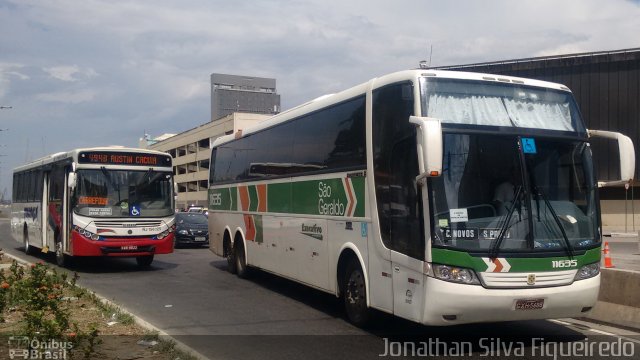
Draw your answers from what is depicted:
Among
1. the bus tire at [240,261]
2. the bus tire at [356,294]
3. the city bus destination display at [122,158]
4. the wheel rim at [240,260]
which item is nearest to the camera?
the bus tire at [356,294]

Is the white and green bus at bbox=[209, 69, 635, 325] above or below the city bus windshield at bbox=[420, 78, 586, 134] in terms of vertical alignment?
below

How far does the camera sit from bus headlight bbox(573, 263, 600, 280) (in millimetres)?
8000

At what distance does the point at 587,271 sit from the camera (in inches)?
319

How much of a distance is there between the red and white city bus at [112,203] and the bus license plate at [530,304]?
11.3 meters

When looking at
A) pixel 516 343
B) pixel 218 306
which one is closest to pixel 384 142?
pixel 516 343

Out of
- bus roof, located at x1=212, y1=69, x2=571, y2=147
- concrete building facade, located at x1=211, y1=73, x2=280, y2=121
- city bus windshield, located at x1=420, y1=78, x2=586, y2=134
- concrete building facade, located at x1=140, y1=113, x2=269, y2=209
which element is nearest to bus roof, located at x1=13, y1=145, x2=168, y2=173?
bus roof, located at x1=212, y1=69, x2=571, y2=147

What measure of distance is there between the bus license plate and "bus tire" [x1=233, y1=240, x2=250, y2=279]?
8508 millimetres

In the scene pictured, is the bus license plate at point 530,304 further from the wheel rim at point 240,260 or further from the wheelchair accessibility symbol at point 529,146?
the wheel rim at point 240,260

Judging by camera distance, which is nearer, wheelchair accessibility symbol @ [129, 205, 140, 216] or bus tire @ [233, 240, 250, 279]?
bus tire @ [233, 240, 250, 279]

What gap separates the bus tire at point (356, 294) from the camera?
9336 millimetres

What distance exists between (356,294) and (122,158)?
9.36 m

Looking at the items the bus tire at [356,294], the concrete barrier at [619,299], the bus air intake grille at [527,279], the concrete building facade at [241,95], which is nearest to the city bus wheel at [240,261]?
the bus tire at [356,294]

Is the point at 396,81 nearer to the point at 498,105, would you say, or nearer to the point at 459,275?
Result: the point at 498,105

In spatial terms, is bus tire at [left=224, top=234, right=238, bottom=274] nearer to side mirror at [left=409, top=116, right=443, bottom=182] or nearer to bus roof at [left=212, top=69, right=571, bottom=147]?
bus roof at [left=212, top=69, right=571, bottom=147]
